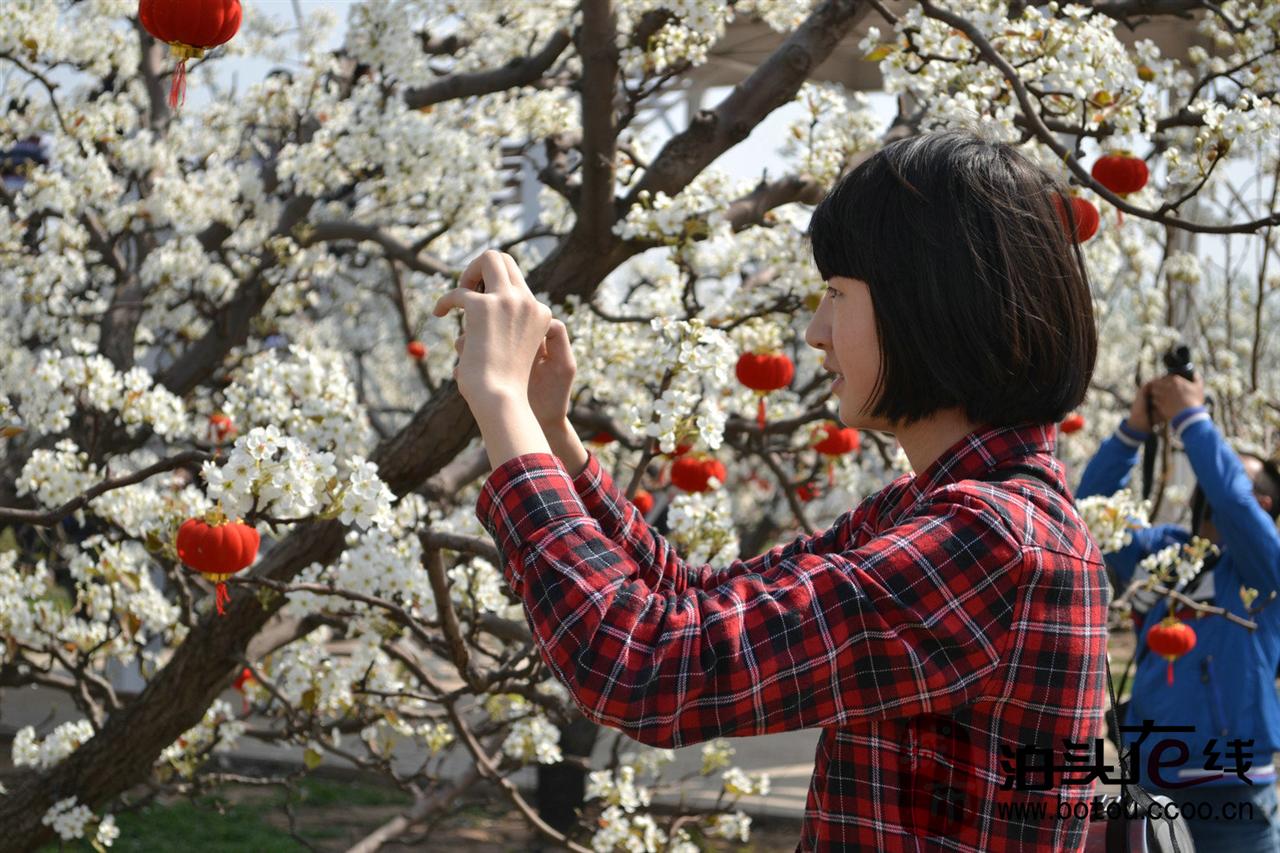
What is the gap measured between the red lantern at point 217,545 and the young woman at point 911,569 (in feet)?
3.34

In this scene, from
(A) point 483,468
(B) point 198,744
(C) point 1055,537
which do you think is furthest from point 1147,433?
(B) point 198,744

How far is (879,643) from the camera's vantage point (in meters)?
1.03

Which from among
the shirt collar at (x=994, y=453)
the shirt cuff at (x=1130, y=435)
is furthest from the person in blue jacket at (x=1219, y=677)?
the shirt collar at (x=994, y=453)

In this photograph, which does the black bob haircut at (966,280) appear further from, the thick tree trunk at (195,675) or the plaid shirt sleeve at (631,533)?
the thick tree trunk at (195,675)

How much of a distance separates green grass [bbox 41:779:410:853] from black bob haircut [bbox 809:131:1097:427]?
4.42 meters

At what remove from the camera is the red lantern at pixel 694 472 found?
10.5 ft

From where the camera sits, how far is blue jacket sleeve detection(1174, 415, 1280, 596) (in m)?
3.04

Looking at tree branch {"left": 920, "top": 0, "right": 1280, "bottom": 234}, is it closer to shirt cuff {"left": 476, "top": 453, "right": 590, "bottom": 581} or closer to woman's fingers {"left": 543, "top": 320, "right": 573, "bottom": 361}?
woman's fingers {"left": 543, "top": 320, "right": 573, "bottom": 361}

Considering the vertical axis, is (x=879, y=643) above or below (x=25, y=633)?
below

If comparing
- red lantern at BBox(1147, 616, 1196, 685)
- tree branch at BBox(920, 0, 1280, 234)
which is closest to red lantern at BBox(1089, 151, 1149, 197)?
tree branch at BBox(920, 0, 1280, 234)

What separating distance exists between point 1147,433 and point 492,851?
3.48 meters

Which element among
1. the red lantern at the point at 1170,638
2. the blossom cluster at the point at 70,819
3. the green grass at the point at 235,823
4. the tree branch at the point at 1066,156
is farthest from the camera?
the green grass at the point at 235,823

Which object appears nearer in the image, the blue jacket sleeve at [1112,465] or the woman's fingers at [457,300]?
the woman's fingers at [457,300]

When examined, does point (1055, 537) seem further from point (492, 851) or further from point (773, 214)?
point (492, 851)
